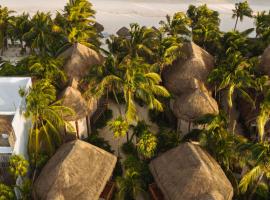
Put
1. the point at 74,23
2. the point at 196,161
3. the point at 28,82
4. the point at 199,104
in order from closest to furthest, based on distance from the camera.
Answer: the point at 196,161
the point at 28,82
the point at 199,104
the point at 74,23

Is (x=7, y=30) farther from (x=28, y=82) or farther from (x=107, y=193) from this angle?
(x=107, y=193)

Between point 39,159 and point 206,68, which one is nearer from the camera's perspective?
point 39,159

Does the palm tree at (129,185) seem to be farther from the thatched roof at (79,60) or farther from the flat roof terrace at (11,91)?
the thatched roof at (79,60)

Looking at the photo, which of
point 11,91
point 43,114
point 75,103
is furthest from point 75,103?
point 11,91

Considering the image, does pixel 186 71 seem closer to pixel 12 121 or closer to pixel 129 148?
pixel 129 148

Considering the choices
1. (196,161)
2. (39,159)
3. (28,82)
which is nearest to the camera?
(196,161)

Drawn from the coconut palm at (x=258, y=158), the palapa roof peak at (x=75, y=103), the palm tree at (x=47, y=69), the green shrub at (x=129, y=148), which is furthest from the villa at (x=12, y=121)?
the coconut palm at (x=258, y=158)

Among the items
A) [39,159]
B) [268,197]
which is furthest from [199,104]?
[39,159]
